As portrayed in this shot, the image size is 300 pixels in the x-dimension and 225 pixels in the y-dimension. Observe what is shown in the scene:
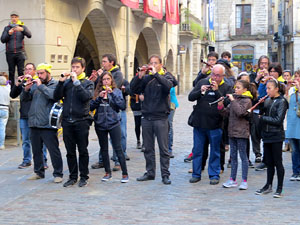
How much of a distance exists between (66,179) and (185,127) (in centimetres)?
770

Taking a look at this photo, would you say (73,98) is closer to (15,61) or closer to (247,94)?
(247,94)

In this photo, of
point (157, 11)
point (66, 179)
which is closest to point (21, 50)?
point (66, 179)

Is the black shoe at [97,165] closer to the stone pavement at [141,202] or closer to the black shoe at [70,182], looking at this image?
the stone pavement at [141,202]

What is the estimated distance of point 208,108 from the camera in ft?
27.5

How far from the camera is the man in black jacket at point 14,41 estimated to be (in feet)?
41.0

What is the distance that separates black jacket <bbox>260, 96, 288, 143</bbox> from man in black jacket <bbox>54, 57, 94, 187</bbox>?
256cm

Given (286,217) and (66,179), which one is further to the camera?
(66,179)

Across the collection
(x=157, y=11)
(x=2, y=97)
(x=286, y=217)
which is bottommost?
(x=286, y=217)

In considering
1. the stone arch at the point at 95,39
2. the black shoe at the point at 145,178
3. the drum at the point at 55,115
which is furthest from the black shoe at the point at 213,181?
the stone arch at the point at 95,39

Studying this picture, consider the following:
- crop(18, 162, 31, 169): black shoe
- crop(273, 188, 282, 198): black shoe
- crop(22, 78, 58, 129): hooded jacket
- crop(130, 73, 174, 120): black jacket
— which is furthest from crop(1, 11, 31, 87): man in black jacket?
crop(273, 188, 282, 198): black shoe

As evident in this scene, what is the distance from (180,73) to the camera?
115 ft

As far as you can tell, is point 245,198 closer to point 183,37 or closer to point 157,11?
point 157,11

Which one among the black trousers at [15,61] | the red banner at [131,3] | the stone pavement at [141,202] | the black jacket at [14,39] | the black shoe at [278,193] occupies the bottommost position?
the stone pavement at [141,202]

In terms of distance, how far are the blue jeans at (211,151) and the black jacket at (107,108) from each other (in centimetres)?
128
